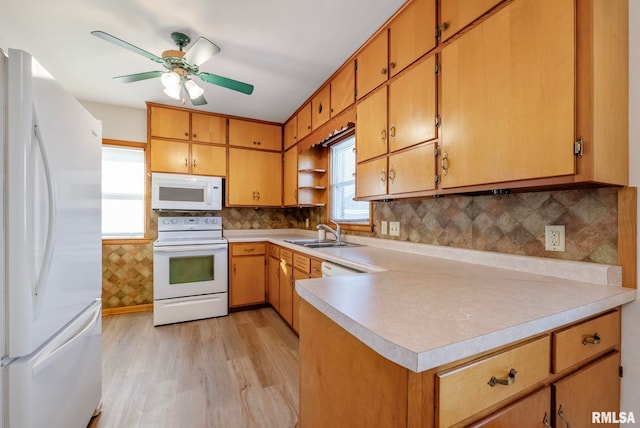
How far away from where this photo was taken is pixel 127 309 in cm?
324

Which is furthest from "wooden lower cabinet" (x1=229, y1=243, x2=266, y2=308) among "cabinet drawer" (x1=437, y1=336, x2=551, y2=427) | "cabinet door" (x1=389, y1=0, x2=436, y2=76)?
"cabinet drawer" (x1=437, y1=336, x2=551, y2=427)

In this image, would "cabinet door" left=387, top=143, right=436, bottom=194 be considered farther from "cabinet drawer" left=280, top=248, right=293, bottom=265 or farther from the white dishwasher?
"cabinet drawer" left=280, top=248, right=293, bottom=265

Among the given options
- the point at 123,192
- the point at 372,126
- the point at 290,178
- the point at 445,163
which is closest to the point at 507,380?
the point at 445,163

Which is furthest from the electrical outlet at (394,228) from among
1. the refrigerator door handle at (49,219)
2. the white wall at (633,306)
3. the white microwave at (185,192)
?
the white microwave at (185,192)

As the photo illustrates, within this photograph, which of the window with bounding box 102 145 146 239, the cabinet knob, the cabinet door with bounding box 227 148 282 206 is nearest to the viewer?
the cabinet knob

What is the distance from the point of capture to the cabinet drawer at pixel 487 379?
610 millimetres

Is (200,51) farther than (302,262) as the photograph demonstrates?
No

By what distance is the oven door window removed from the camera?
290 centimetres

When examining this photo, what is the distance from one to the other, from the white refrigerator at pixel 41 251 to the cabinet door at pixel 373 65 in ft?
5.71

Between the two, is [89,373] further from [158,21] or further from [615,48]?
[615,48]

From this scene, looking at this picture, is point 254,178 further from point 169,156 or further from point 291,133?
point 169,156

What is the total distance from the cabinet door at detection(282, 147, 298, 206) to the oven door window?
119cm

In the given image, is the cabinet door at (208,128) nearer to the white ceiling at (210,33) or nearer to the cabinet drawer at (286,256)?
the white ceiling at (210,33)

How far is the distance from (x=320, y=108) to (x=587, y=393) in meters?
2.63
